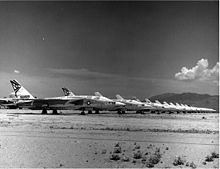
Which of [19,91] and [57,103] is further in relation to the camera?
[19,91]

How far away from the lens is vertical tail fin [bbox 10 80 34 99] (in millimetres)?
61844

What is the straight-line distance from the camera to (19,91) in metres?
62.7

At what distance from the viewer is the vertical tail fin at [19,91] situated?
61844 millimetres

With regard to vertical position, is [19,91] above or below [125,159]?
above

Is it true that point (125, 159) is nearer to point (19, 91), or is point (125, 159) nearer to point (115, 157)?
point (115, 157)

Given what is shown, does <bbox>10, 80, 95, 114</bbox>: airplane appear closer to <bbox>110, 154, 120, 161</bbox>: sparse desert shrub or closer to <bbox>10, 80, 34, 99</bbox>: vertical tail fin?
<bbox>10, 80, 34, 99</bbox>: vertical tail fin

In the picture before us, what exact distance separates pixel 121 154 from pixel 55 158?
2.65 metres

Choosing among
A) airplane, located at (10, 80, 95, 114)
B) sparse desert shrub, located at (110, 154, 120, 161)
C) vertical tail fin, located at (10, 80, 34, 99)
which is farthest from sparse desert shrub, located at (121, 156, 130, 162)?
vertical tail fin, located at (10, 80, 34, 99)

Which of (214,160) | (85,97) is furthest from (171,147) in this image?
(85,97)

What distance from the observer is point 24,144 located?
1377 centimetres

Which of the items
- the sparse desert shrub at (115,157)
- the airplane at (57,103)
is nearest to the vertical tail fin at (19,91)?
the airplane at (57,103)

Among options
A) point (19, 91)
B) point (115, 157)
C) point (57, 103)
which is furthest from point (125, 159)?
point (19, 91)

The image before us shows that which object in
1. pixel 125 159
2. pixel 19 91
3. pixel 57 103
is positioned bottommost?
pixel 125 159

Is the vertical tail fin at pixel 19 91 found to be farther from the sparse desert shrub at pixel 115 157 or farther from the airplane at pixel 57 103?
the sparse desert shrub at pixel 115 157
